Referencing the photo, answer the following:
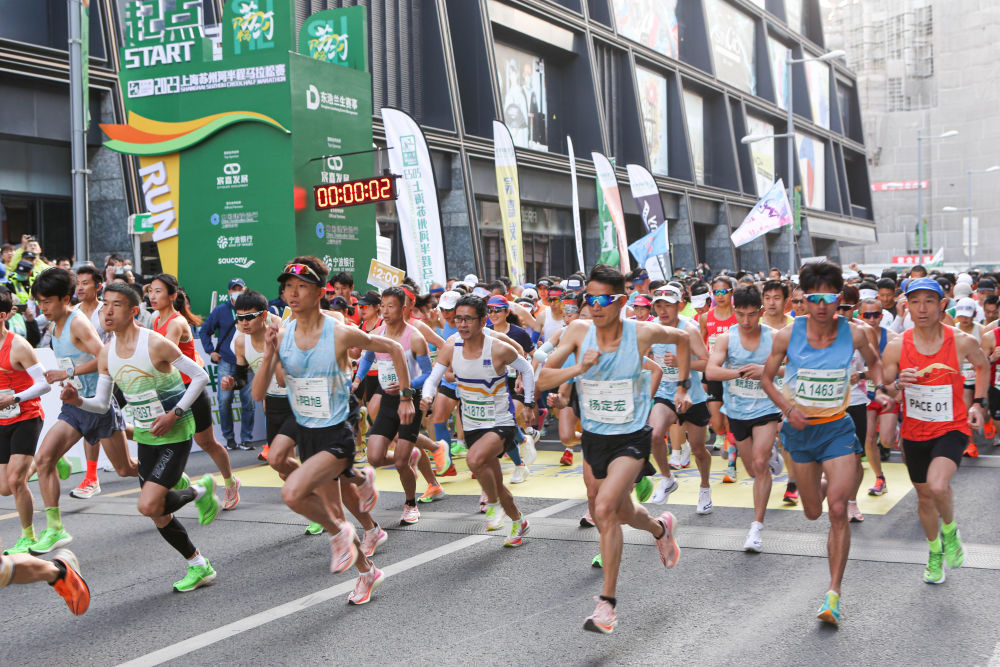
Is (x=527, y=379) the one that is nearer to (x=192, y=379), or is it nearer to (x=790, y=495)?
(x=192, y=379)

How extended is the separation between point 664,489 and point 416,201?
1020 centimetres

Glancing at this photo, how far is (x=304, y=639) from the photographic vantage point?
17.6 ft

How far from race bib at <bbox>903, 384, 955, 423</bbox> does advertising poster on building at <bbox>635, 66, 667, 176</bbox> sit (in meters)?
33.6

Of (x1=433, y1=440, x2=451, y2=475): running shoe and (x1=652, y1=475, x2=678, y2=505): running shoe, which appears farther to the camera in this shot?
(x1=433, y1=440, x2=451, y2=475): running shoe

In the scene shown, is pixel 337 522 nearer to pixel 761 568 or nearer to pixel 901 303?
pixel 761 568

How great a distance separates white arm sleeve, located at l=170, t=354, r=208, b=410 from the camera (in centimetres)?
642

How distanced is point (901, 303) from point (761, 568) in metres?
5.37

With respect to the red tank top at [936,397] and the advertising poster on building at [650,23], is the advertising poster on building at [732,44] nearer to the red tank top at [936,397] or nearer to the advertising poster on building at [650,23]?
the advertising poster on building at [650,23]

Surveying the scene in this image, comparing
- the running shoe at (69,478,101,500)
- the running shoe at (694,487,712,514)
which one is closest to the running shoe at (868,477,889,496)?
the running shoe at (694,487,712,514)

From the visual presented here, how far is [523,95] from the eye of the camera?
32.3 metres

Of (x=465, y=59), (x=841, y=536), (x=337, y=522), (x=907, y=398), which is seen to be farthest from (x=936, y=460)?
(x=465, y=59)

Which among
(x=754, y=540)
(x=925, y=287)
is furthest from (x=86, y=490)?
(x=925, y=287)

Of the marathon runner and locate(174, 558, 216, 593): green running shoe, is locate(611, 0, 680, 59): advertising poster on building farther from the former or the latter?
locate(174, 558, 216, 593): green running shoe

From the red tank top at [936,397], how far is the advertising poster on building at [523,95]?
2497 centimetres
